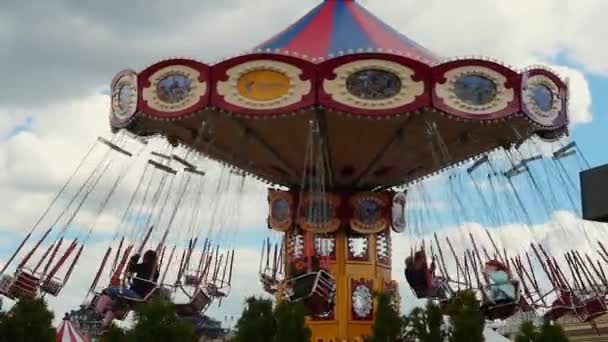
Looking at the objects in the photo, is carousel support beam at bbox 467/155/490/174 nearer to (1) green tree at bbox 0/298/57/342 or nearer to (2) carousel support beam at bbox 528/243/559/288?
(2) carousel support beam at bbox 528/243/559/288

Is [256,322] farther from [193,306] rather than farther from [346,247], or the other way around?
[346,247]

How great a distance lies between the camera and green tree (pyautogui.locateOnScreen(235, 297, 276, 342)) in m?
14.3

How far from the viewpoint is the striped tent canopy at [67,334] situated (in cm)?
1557

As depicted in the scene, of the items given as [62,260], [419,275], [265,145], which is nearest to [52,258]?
[62,260]

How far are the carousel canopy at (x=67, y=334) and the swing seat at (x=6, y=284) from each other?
3.43 metres

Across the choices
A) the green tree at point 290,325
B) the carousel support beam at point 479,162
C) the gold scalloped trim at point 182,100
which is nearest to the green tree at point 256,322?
the green tree at point 290,325

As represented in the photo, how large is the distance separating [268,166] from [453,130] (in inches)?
182

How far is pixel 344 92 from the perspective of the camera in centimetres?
1703

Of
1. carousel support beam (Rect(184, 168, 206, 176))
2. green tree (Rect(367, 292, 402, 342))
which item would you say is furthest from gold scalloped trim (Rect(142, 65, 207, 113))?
green tree (Rect(367, 292, 402, 342))

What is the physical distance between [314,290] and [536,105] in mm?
5660

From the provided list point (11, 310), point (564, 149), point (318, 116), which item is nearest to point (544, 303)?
point (564, 149)

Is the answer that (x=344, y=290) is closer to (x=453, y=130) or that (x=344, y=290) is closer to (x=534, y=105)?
(x=453, y=130)

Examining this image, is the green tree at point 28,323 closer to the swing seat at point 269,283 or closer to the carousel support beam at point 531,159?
the swing seat at point 269,283

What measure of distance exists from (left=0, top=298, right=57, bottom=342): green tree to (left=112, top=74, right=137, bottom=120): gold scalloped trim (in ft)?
14.2
